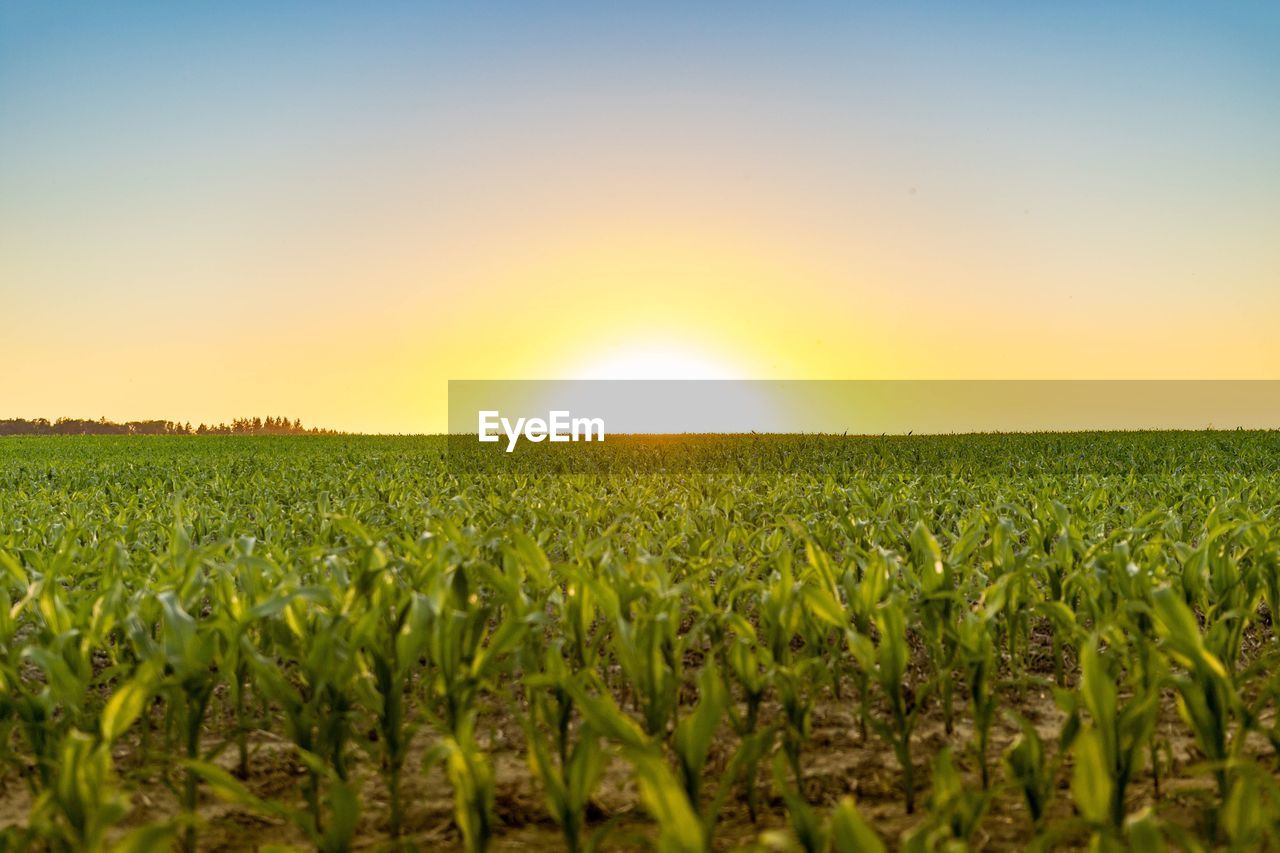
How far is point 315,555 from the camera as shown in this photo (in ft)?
17.1

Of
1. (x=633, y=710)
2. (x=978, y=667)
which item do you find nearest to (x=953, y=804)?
(x=978, y=667)

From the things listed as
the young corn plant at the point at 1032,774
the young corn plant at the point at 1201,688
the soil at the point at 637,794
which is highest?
the young corn plant at the point at 1201,688

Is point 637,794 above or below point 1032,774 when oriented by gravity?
below

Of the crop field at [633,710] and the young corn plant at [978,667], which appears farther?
the young corn plant at [978,667]

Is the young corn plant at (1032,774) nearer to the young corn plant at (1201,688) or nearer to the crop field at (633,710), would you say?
the crop field at (633,710)

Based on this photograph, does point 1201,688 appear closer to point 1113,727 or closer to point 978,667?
point 1113,727

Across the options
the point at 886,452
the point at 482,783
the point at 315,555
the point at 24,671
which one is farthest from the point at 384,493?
the point at 886,452

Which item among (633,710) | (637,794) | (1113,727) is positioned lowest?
(637,794)

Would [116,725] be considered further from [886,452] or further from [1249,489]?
[886,452]

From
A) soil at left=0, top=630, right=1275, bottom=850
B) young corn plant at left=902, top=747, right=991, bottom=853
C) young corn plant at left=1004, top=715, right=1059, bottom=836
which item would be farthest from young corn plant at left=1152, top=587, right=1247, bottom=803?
young corn plant at left=902, top=747, right=991, bottom=853

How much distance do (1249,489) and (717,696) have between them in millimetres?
11677

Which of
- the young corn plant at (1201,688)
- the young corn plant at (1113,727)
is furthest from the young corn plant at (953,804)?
the young corn plant at (1201,688)

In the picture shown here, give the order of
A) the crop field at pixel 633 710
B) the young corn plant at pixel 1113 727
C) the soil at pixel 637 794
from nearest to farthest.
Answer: the crop field at pixel 633 710
the young corn plant at pixel 1113 727
the soil at pixel 637 794

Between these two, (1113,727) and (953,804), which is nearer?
(953,804)
